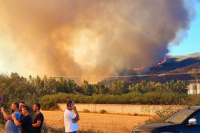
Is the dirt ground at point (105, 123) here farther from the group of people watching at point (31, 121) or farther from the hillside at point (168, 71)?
the hillside at point (168, 71)

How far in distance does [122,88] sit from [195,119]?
76436 millimetres

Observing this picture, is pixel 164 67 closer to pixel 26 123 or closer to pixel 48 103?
pixel 48 103

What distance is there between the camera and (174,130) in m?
7.25

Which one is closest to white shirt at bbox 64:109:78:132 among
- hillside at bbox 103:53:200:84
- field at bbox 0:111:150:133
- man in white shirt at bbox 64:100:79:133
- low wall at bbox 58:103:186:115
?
man in white shirt at bbox 64:100:79:133

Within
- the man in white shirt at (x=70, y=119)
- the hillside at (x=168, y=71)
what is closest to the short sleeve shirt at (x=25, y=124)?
the man in white shirt at (x=70, y=119)

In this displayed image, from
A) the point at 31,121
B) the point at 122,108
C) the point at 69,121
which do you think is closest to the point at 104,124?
the point at 69,121

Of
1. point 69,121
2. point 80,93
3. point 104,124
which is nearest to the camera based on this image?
point 69,121

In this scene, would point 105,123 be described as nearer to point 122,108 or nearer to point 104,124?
point 104,124

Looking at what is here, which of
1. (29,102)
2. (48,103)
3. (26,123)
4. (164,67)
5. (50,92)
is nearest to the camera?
(26,123)

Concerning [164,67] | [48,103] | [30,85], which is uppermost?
[164,67]

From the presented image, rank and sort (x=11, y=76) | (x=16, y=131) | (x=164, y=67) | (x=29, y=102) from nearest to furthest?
1. (x=16, y=131)
2. (x=29, y=102)
3. (x=11, y=76)
4. (x=164, y=67)

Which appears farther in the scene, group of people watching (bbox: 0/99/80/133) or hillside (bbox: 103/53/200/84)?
hillside (bbox: 103/53/200/84)

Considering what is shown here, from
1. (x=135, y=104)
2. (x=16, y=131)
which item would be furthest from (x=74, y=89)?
(x=16, y=131)

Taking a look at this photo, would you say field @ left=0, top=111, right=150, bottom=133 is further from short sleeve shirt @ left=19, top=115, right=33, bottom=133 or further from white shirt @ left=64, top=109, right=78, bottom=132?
white shirt @ left=64, top=109, right=78, bottom=132
